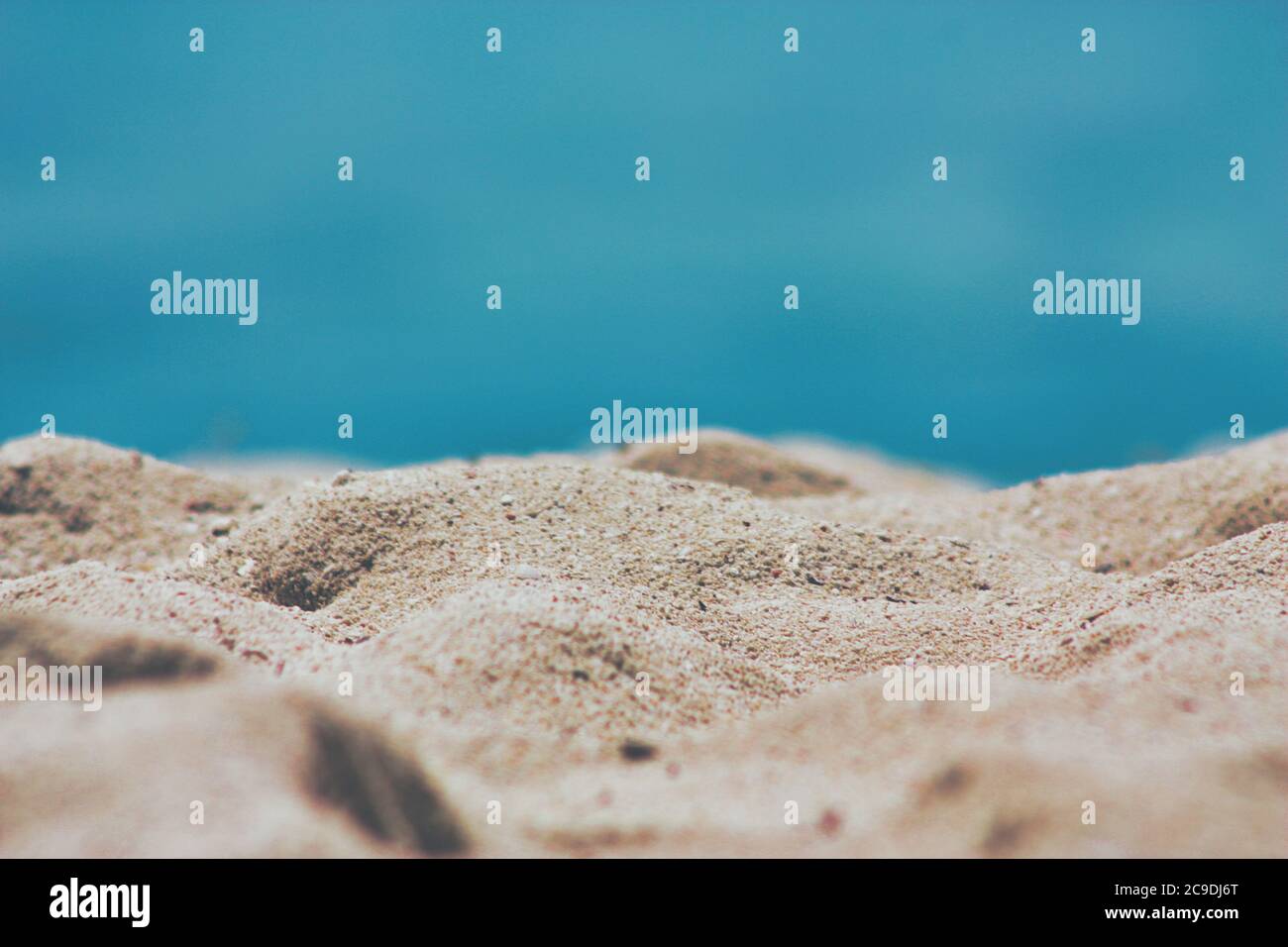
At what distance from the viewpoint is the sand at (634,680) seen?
139 inches

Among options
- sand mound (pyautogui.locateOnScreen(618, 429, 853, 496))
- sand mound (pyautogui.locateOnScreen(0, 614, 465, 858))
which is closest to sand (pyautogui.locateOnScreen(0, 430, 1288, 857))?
sand mound (pyautogui.locateOnScreen(0, 614, 465, 858))

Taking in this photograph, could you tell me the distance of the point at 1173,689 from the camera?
4.85 m

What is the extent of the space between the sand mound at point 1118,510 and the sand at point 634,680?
76mm

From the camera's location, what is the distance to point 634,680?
515 cm

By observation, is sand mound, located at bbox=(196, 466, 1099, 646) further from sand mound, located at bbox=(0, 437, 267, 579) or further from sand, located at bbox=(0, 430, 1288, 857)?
sand mound, located at bbox=(0, 437, 267, 579)

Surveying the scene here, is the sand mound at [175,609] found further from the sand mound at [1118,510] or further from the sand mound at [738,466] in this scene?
the sand mound at [738,466]

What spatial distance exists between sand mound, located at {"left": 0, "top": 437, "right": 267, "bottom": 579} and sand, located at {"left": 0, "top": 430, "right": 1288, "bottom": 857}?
0.12 meters

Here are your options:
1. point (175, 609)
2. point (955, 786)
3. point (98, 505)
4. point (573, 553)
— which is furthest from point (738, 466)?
point (955, 786)

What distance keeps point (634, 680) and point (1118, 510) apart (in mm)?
7298

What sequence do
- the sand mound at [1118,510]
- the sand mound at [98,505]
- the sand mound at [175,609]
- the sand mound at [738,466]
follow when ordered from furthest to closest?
the sand mound at [738,466]
the sand mound at [98,505]
the sand mound at [1118,510]
the sand mound at [175,609]

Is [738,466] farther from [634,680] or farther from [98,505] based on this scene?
[634,680]

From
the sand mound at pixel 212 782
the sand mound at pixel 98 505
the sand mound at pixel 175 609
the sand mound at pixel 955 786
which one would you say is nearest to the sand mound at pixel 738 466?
the sand mound at pixel 98 505

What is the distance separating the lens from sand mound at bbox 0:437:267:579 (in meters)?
9.79
